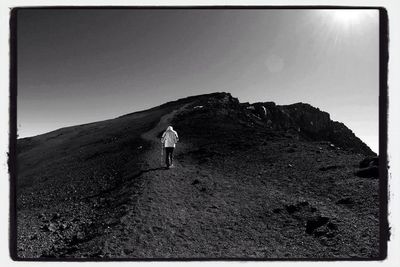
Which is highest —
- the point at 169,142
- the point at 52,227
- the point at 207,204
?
the point at 169,142

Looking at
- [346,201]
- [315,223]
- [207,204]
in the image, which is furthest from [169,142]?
[346,201]

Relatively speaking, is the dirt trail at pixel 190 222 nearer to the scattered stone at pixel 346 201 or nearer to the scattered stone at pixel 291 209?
the scattered stone at pixel 291 209

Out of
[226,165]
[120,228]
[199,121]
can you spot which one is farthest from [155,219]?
[199,121]

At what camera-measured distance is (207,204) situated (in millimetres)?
11172

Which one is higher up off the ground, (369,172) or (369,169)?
(369,169)

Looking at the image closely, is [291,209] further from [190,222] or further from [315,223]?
[190,222]

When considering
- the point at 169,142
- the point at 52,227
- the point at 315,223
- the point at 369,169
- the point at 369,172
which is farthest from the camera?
the point at 169,142

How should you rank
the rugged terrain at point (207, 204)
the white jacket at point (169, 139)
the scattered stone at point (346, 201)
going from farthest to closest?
the white jacket at point (169, 139) < the scattered stone at point (346, 201) < the rugged terrain at point (207, 204)

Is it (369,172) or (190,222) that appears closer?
(190,222)

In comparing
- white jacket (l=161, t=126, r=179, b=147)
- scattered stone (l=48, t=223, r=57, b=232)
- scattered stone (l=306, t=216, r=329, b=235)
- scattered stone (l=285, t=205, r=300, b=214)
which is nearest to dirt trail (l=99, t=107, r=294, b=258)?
scattered stone (l=285, t=205, r=300, b=214)

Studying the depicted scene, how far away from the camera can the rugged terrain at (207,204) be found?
27.8ft

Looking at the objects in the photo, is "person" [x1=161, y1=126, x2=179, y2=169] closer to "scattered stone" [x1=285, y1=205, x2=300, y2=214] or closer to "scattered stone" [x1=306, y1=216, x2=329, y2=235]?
"scattered stone" [x1=285, y1=205, x2=300, y2=214]

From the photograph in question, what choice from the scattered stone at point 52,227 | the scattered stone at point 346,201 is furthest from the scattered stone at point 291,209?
the scattered stone at point 52,227

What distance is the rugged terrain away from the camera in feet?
27.8
